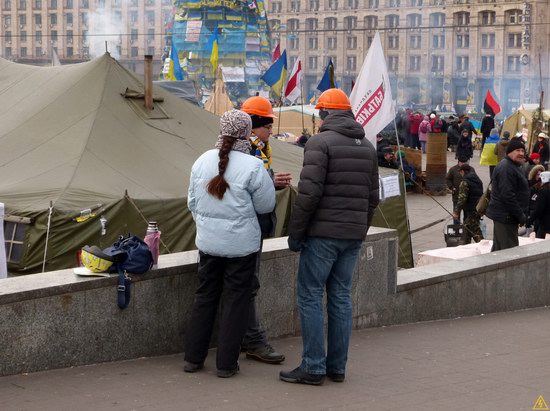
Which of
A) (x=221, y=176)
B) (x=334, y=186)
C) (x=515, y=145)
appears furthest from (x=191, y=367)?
(x=515, y=145)

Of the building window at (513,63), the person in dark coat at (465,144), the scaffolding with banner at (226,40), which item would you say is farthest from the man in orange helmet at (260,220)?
the building window at (513,63)

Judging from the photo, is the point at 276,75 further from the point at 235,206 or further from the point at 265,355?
the point at 235,206

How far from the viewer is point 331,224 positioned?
6.30 metres

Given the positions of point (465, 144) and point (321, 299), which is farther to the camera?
point (465, 144)

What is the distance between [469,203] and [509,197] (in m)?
5.27

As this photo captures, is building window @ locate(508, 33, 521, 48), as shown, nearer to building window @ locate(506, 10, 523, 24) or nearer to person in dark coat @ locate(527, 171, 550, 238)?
building window @ locate(506, 10, 523, 24)

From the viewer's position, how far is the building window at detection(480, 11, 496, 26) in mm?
91938

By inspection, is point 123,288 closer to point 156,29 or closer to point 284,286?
point 284,286

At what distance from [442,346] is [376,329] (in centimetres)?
65

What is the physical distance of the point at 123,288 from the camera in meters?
6.52

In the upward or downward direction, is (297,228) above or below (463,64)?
below

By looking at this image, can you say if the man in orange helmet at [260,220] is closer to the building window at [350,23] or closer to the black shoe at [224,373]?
the black shoe at [224,373]

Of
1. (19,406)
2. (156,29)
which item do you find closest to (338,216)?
(19,406)

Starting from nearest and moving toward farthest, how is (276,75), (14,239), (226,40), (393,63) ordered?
(14,239), (276,75), (226,40), (393,63)
